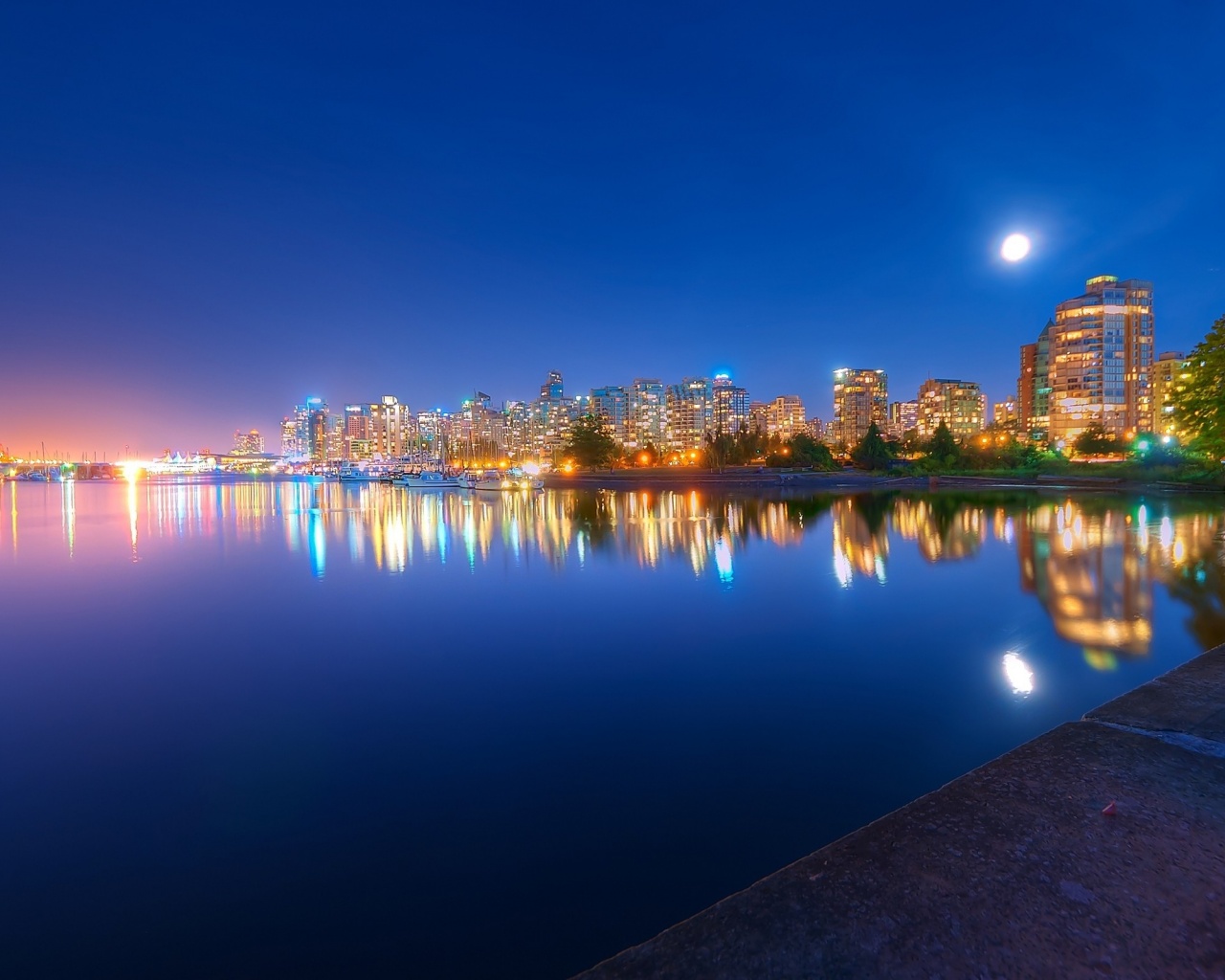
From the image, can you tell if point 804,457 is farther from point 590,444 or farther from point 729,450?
point 590,444

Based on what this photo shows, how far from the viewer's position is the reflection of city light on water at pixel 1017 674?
7664 millimetres

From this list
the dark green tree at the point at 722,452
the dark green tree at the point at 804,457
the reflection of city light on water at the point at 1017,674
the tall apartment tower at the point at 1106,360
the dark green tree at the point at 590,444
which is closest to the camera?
the reflection of city light on water at the point at 1017,674

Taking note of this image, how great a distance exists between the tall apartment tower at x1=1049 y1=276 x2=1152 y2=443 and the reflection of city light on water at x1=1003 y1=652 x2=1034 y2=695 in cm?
13057

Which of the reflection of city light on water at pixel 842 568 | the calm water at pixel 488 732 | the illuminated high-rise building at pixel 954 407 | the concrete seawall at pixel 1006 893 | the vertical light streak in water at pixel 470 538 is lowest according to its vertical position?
the calm water at pixel 488 732

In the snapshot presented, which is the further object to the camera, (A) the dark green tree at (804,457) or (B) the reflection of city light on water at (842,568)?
(A) the dark green tree at (804,457)

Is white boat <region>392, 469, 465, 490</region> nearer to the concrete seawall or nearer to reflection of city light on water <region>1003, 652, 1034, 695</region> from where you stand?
reflection of city light on water <region>1003, 652, 1034, 695</region>

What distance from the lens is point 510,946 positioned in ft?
12.9

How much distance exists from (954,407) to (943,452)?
116626 mm

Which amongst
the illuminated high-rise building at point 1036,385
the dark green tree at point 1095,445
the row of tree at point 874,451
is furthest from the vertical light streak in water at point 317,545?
the illuminated high-rise building at point 1036,385

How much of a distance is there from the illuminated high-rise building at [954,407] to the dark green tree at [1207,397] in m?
156

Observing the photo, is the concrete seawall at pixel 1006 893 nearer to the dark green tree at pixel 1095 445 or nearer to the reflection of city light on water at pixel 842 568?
the reflection of city light on water at pixel 842 568

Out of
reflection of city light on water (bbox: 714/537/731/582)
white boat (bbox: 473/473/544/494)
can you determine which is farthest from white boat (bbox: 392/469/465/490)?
reflection of city light on water (bbox: 714/537/731/582)

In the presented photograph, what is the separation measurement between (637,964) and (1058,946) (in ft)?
4.52

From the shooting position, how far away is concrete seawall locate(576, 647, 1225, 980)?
2109 millimetres
